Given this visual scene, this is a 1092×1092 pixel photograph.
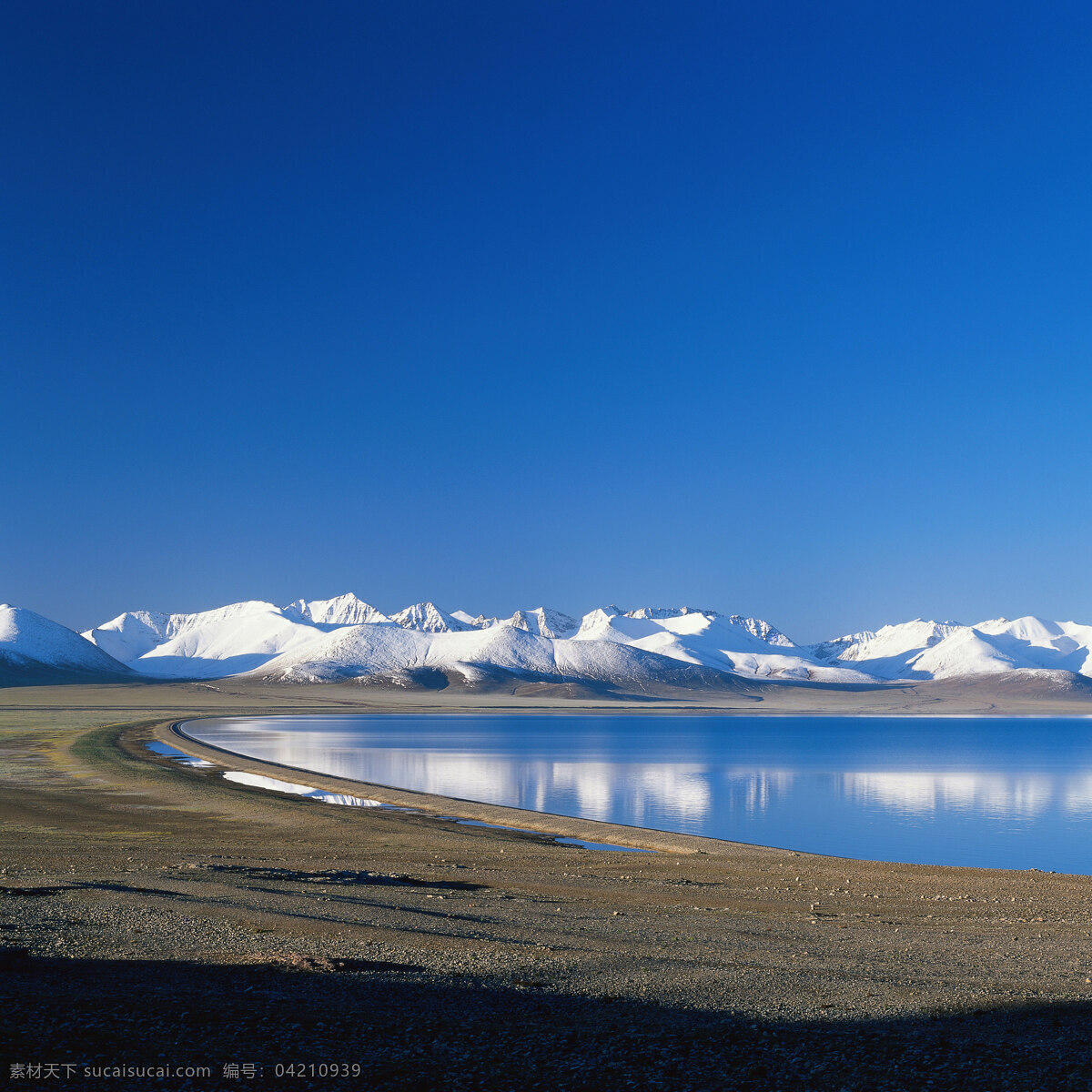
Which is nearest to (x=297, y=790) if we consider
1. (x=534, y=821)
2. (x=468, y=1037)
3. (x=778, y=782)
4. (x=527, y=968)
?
(x=534, y=821)

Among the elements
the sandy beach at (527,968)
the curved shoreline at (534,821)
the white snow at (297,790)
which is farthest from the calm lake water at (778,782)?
the sandy beach at (527,968)

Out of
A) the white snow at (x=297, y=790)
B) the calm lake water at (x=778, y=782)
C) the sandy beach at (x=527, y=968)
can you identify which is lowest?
the calm lake water at (x=778, y=782)

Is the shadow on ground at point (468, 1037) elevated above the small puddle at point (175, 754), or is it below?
above

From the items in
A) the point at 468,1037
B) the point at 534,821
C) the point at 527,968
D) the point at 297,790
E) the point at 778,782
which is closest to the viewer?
the point at 468,1037

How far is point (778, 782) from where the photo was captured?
70000 millimetres

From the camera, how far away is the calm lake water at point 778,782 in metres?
43.2

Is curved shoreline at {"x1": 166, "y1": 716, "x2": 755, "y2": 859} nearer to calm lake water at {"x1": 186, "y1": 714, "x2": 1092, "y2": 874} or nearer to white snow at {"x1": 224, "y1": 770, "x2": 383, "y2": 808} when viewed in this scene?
white snow at {"x1": 224, "y1": 770, "x2": 383, "y2": 808}

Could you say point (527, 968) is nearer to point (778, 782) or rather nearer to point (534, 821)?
point (534, 821)

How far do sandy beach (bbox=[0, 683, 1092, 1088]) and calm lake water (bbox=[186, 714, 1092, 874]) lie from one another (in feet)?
44.2

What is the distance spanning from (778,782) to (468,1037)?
63033mm

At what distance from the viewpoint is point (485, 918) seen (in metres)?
18.6

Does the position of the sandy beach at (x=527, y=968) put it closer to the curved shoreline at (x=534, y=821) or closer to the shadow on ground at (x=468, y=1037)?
the shadow on ground at (x=468, y=1037)

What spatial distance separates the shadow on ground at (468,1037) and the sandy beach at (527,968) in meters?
0.04

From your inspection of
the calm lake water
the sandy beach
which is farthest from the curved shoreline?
the sandy beach
